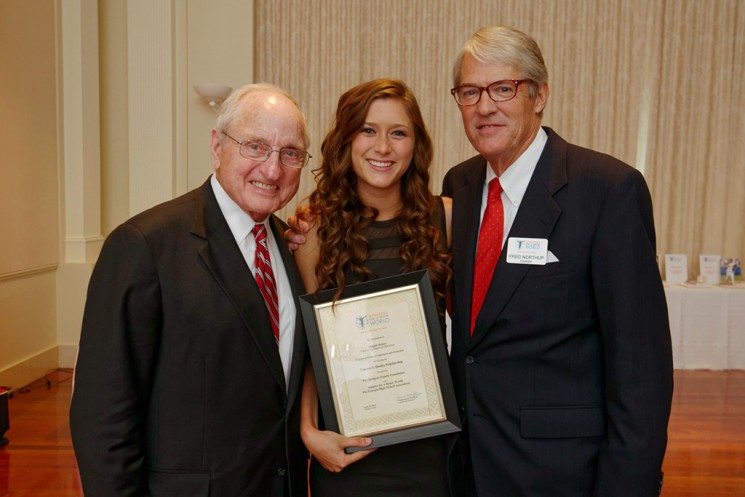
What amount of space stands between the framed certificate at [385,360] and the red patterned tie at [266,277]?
5.2 inches

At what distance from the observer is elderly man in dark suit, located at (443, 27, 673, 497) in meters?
1.80

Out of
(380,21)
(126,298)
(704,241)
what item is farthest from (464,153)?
Answer: (126,298)

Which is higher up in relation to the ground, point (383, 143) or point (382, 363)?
point (383, 143)

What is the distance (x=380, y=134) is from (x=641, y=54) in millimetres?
6563

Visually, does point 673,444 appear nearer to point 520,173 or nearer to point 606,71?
point 520,173

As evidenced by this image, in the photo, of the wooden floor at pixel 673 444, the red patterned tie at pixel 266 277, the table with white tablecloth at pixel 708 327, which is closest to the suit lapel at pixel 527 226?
the red patterned tie at pixel 266 277

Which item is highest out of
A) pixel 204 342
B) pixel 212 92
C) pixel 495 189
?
pixel 212 92

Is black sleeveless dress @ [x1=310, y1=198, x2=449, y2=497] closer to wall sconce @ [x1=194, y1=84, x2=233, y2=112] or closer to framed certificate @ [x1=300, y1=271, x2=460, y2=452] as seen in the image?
framed certificate @ [x1=300, y1=271, x2=460, y2=452]

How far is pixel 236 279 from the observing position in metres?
1.80

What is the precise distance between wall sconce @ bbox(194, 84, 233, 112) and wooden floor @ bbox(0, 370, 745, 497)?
312 centimetres

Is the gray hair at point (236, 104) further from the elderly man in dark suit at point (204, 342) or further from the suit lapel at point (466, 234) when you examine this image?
the suit lapel at point (466, 234)

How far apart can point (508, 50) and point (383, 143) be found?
500mm

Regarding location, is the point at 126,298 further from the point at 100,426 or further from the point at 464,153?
the point at 464,153

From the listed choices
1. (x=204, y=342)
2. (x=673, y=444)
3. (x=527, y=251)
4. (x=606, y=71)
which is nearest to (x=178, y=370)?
(x=204, y=342)
